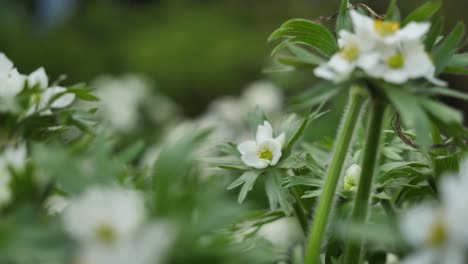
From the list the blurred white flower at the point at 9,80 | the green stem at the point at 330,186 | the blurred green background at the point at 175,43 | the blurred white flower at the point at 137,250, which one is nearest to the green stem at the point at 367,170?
the green stem at the point at 330,186

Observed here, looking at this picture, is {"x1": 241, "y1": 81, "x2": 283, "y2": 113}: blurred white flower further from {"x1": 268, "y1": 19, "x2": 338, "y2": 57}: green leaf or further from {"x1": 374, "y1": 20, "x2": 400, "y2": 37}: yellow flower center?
{"x1": 374, "y1": 20, "x2": 400, "y2": 37}: yellow flower center

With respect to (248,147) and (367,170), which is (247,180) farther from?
(367,170)

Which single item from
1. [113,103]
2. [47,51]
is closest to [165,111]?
[113,103]

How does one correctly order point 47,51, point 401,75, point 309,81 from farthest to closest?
point 47,51
point 309,81
point 401,75

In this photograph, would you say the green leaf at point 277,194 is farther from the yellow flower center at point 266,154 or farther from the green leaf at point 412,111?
the green leaf at point 412,111

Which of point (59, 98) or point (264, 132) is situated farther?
point (264, 132)

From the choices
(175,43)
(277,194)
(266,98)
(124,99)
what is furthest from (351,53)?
(175,43)

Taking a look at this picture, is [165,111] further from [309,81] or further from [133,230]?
[133,230]
